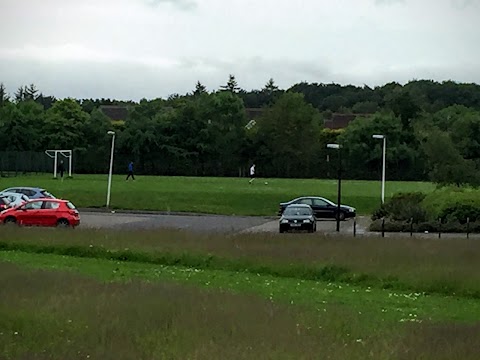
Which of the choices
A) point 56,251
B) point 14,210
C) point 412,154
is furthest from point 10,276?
point 412,154

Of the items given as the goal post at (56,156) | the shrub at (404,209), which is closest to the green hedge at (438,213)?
the shrub at (404,209)

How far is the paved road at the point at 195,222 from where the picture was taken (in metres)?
43.0

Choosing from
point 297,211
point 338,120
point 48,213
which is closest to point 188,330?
point 48,213

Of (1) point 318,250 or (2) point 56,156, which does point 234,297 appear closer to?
(1) point 318,250

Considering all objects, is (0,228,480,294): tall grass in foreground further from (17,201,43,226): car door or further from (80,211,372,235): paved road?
(80,211,372,235): paved road

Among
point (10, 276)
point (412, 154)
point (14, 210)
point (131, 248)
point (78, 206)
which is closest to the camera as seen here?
point (10, 276)

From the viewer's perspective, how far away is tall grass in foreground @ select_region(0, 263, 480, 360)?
10.1m

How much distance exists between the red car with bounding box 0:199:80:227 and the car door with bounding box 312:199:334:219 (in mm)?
16468

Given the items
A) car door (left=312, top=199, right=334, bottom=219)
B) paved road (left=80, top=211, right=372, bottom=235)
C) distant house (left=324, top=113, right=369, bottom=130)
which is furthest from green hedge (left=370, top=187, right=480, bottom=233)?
distant house (left=324, top=113, right=369, bottom=130)

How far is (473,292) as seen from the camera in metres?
20.1

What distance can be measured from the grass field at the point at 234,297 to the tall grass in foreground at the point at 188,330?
3 centimetres

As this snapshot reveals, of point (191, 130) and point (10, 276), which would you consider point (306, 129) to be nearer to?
point (191, 130)

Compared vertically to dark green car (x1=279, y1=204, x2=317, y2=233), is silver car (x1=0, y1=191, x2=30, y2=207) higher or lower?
higher

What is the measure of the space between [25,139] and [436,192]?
209 feet
